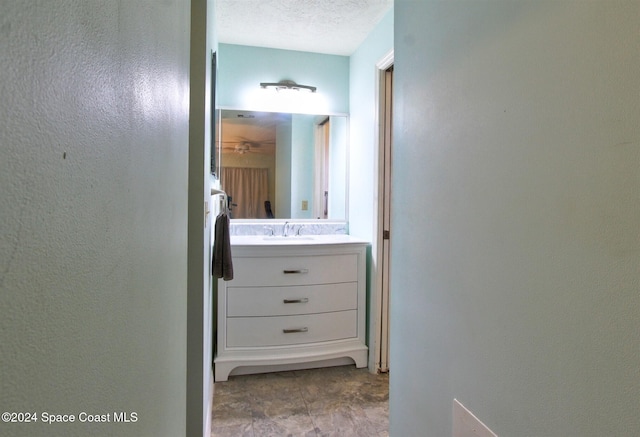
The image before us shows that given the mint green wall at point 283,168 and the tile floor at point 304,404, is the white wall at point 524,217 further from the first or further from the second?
the mint green wall at point 283,168

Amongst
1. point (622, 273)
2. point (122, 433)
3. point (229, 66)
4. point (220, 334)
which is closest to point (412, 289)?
point (622, 273)

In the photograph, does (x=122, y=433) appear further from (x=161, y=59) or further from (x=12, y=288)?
(x=161, y=59)

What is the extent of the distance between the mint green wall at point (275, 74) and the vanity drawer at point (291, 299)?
152 centimetres

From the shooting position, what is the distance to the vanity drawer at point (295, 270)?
229 centimetres

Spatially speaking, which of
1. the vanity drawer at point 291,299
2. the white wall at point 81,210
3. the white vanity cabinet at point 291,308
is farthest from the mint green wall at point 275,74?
the white wall at point 81,210

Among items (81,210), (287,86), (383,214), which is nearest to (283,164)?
(287,86)

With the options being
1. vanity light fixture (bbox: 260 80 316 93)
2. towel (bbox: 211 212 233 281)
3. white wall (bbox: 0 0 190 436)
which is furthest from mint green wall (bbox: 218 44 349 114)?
white wall (bbox: 0 0 190 436)

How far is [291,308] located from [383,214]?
35.5 inches

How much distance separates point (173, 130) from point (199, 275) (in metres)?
0.72

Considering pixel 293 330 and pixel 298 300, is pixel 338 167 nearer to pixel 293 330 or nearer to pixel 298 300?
pixel 298 300

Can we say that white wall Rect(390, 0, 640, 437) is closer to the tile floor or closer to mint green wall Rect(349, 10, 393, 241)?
the tile floor

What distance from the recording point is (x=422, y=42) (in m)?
1.20

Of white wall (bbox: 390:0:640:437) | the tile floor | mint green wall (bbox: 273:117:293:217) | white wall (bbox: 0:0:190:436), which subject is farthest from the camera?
mint green wall (bbox: 273:117:293:217)

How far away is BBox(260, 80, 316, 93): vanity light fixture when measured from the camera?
283 cm
